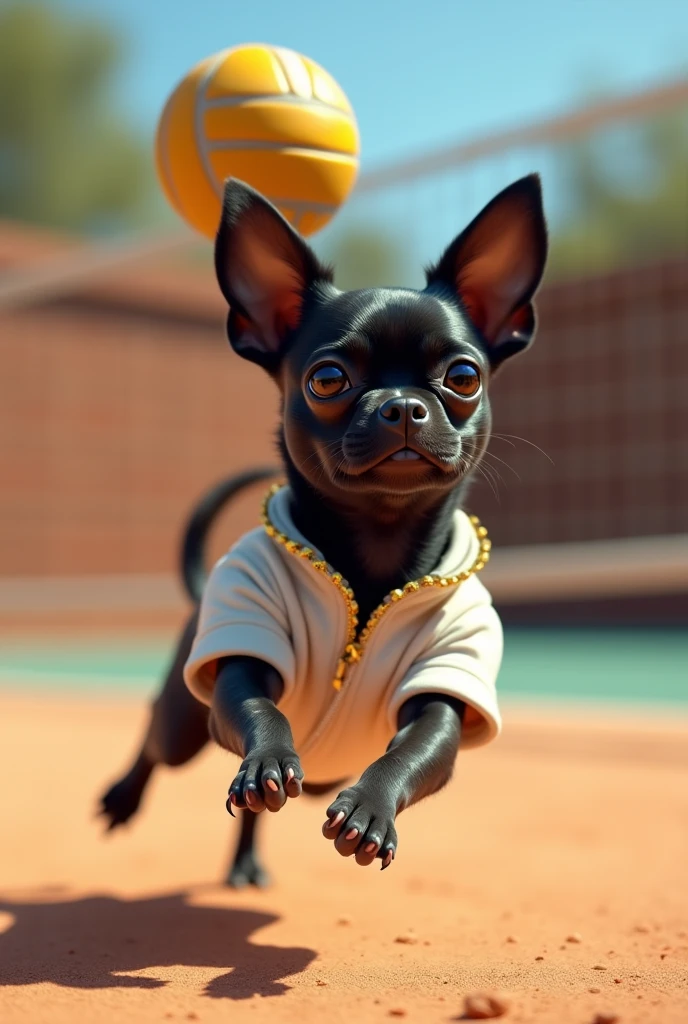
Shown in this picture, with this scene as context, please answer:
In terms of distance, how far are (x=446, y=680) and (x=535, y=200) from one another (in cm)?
89

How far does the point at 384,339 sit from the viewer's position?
6.75 feet

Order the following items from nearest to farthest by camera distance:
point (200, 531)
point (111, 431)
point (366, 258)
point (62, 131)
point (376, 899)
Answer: point (376, 899)
point (200, 531)
point (366, 258)
point (111, 431)
point (62, 131)

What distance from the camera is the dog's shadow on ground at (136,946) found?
2.02 metres

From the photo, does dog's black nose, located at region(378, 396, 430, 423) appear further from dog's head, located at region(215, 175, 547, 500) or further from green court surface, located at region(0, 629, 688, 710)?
green court surface, located at region(0, 629, 688, 710)

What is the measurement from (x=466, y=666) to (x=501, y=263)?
0.75 meters

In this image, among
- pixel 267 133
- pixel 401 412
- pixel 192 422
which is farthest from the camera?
pixel 192 422

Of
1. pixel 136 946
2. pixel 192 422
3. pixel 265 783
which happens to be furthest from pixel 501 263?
pixel 192 422

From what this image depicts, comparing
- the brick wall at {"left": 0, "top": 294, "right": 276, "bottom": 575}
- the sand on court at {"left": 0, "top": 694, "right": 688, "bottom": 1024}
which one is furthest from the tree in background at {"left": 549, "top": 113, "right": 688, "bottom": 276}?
the sand on court at {"left": 0, "top": 694, "right": 688, "bottom": 1024}

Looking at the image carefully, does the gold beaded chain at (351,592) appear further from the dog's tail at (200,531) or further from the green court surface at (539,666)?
the green court surface at (539,666)

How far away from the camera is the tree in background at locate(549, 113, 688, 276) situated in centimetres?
1494

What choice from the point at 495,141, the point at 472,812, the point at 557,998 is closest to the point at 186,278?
the point at 495,141

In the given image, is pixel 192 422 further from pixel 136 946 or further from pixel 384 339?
pixel 384 339

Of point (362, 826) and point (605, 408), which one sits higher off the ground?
point (605, 408)

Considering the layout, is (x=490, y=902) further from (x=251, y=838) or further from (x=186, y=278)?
(x=186, y=278)
